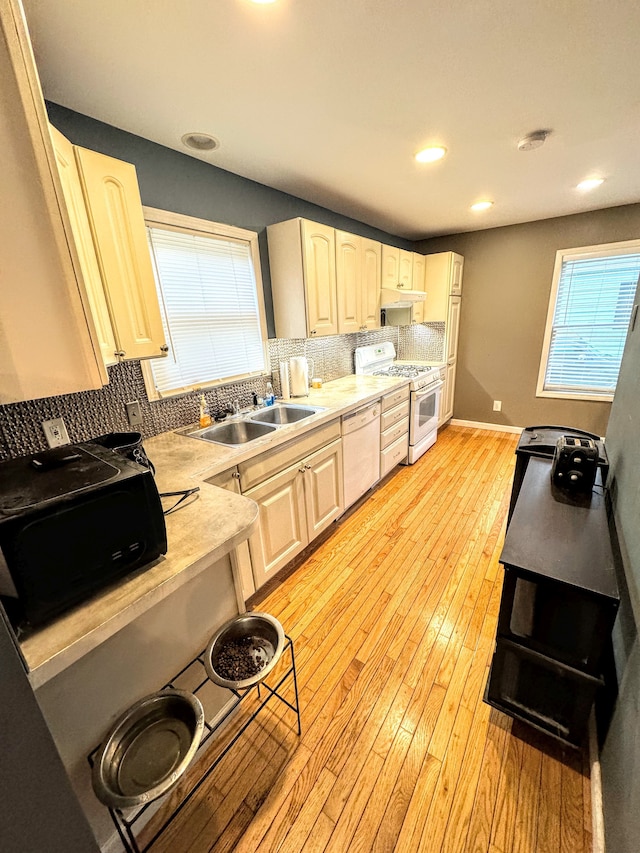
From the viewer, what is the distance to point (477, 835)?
1.04 meters

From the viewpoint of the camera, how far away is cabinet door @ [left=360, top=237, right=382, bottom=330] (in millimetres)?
3020

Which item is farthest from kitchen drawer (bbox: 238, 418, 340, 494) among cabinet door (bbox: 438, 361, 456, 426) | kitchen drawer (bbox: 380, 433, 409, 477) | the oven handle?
cabinet door (bbox: 438, 361, 456, 426)

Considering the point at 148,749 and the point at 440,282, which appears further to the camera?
the point at 440,282

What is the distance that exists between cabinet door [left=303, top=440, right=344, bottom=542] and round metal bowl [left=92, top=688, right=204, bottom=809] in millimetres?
1248

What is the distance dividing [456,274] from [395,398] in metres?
2.09

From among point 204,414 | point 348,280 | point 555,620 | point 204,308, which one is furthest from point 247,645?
point 348,280

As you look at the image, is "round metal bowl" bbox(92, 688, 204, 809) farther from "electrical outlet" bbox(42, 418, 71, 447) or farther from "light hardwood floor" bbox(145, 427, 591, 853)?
"electrical outlet" bbox(42, 418, 71, 447)

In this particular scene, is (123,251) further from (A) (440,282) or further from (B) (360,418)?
(A) (440,282)

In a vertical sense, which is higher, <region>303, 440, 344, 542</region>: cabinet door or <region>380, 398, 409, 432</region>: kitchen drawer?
<region>380, 398, 409, 432</region>: kitchen drawer

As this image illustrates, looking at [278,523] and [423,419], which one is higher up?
[423,419]

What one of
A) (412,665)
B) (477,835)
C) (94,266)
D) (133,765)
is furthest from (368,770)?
(94,266)

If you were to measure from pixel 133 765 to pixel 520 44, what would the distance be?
2.66 metres

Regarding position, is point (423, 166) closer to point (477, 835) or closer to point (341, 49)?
point (341, 49)

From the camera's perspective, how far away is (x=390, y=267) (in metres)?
3.37
